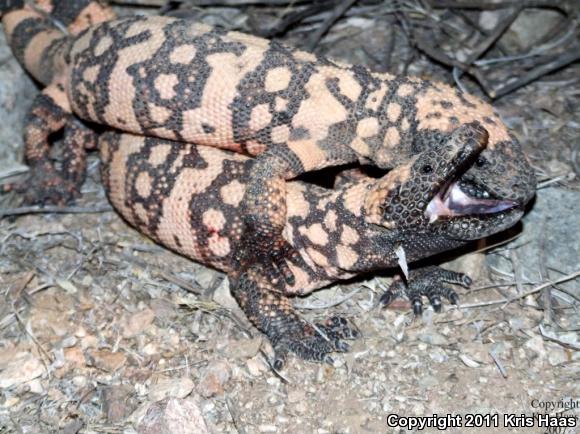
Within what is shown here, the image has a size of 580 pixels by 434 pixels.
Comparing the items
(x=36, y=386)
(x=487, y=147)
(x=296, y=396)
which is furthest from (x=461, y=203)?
(x=36, y=386)

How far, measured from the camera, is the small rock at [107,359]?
8.47 feet

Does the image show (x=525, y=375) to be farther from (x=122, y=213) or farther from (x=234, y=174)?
(x=122, y=213)

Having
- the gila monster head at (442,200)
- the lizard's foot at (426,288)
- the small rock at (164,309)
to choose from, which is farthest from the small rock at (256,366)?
the gila monster head at (442,200)

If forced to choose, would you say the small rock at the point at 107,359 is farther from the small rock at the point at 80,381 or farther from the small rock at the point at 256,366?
the small rock at the point at 256,366

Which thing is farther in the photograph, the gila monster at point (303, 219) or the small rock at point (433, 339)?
the small rock at point (433, 339)

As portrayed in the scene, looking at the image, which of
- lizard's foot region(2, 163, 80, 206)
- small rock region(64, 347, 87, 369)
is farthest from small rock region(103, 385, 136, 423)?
lizard's foot region(2, 163, 80, 206)

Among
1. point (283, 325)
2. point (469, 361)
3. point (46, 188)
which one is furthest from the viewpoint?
point (46, 188)

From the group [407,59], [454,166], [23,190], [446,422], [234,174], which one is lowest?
[23,190]

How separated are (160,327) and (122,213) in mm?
646

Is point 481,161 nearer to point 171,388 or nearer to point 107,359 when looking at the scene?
point 171,388

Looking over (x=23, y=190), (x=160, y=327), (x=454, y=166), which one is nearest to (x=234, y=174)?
(x=160, y=327)

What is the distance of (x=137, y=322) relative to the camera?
274cm

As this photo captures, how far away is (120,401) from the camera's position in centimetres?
245

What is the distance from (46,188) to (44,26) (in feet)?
3.00
